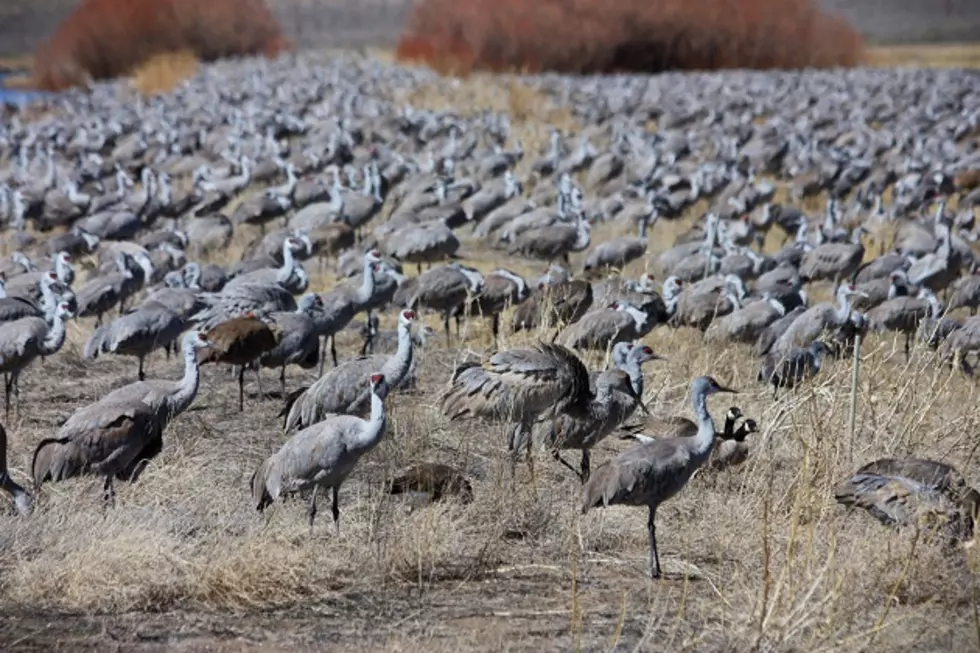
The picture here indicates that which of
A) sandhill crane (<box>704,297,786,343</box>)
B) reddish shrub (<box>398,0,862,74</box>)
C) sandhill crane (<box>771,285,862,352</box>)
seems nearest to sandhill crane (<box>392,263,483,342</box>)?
sandhill crane (<box>704,297,786,343</box>)

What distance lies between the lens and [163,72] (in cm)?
4981

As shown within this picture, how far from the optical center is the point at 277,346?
11.1 meters

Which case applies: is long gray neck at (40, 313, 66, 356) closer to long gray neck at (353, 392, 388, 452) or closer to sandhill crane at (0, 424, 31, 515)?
sandhill crane at (0, 424, 31, 515)

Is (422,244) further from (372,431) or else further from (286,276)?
(372,431)

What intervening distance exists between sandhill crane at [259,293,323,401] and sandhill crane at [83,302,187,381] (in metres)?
0.89

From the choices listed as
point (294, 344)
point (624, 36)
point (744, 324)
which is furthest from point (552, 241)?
point (624, 36)

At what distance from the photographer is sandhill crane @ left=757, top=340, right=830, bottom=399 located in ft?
35.2

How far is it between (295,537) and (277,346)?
12.4 ft

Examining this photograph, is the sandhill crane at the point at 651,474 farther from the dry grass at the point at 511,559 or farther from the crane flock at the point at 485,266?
the dry grass at the point at 511,559

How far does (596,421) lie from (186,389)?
2581mm

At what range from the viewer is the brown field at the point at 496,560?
641 centimetres

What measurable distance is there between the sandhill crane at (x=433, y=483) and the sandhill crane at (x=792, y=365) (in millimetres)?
3174

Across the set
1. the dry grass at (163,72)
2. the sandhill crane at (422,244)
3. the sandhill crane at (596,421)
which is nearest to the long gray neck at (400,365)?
the sandhill crane at (596,421)

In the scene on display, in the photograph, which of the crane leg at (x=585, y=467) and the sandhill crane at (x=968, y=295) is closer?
the crane leg at (x=585, y=467)
